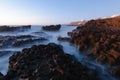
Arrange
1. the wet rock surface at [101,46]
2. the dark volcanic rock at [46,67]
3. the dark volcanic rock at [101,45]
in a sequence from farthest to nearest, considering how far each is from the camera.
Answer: the dark volcanic rock at [101,45], the wet rock surface at [101,46], the dark volcanic rock at [46,67]

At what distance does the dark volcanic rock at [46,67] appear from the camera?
643 cm

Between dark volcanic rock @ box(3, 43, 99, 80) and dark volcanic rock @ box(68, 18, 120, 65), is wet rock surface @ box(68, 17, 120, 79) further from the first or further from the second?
dark volcanic rock @ box(3, 43, 99, 80)

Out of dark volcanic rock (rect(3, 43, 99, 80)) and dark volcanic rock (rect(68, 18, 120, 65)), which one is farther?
dark volcanic rock (rect(68, 18, 120, 65))

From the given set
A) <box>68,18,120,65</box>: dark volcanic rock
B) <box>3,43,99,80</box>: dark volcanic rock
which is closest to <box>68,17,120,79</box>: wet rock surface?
<box>68,18,120,65</box>: dark volcanic rock

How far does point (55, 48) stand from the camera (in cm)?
851

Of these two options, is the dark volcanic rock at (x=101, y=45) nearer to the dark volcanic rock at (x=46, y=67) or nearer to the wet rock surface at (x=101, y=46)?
the wet rock surface at (x=101, y=46)

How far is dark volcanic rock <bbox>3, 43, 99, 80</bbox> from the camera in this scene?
21.1ft

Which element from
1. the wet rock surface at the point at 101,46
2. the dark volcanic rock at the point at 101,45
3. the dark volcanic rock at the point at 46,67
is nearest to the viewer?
the dark volcanic rock at the point at 46,67

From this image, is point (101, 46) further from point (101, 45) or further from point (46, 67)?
point (46, 67)

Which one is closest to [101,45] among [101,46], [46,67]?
[101,46]

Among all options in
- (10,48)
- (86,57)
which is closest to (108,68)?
(86,57)

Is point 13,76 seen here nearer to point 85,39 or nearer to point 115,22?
point 85,39

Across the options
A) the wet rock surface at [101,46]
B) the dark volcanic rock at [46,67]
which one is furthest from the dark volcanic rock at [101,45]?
the dark volcanic rock at [46,67]

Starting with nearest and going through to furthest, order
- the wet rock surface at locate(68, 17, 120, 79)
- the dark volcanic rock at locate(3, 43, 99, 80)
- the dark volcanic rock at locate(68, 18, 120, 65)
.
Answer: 1. the dark volcanic rock at locate(3, 43, 99, 80)
2. the wet rock surface at locate(68, 17, 120, 79)
3. the dark volcanic rock at locate(68, 18, 120, 65)
